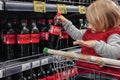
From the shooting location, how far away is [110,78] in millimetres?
1320

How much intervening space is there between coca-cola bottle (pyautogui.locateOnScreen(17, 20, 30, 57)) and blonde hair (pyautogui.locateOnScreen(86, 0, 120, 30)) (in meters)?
0.60

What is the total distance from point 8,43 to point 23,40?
4.4 inches

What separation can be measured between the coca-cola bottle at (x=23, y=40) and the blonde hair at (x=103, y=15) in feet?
1.96

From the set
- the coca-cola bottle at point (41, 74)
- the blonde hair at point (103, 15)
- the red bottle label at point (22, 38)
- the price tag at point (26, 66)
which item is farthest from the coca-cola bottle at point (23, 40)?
the blonde hair at point (103, 15)

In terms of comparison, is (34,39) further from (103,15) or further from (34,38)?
(103,15)

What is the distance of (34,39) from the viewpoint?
196 centimetres

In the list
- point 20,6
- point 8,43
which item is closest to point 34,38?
point 8,43

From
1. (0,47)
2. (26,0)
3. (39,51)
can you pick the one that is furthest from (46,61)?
(26,0)

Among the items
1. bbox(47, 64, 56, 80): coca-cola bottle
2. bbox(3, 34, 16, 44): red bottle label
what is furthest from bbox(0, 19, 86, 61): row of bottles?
bbox(47, 64, 56, 80): coca-cola bottle

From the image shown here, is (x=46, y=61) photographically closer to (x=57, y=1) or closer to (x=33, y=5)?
(x=33, y=5)

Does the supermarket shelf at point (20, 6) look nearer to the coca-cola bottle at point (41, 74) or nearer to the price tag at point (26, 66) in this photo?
the price tag at point (26, 66)

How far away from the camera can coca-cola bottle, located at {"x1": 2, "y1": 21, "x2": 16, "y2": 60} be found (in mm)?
1850

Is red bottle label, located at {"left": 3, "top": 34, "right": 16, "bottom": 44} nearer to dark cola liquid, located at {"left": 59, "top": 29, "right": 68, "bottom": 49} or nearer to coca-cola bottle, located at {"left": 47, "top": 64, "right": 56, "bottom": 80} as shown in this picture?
coca-cola bottle, located at {"left": 47, "top": 64, "right": 56, "bottom": 80}

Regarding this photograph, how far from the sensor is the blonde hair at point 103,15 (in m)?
1.46
